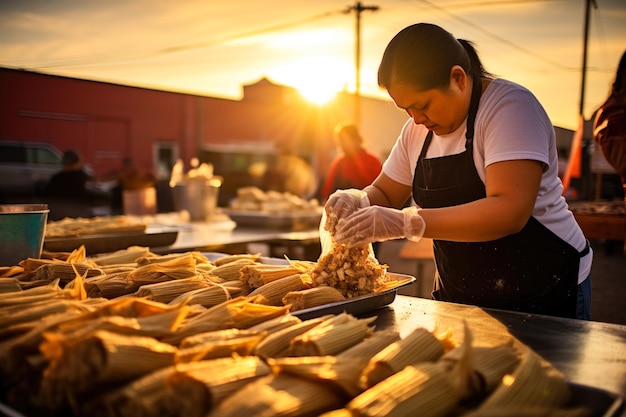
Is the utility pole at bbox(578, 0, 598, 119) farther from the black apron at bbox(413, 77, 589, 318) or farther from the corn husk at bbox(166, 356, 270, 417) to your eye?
the corn husk at bbox(166, 356, 270, 417)

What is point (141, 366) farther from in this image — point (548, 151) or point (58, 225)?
point (58, 225)

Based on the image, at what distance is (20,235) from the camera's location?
2.62m

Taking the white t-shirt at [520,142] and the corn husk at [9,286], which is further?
the white t-shirt at [520,142]

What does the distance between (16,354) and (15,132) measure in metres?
16.6

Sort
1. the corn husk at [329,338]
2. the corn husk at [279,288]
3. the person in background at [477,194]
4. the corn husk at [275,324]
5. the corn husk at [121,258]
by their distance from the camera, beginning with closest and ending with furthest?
1. the corn husk at [329,338]
2. the corn husk at [275,324]
3. the corn husk at [279,288]
4. the person in background at [477,194]
5. the corn husk at [121,258]

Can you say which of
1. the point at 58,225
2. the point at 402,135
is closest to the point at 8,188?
the point at 58,225

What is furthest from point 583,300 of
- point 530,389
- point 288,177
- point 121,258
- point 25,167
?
point 25,167

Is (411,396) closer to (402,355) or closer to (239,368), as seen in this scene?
(402,355)

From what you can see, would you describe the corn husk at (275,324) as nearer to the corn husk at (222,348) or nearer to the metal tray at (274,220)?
the corn husk at (222,348)

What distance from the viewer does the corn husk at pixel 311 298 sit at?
1979 mm

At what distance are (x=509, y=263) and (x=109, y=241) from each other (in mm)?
2807

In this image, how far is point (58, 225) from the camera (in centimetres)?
427

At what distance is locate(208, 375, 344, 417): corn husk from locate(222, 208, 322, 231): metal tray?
14.8ft

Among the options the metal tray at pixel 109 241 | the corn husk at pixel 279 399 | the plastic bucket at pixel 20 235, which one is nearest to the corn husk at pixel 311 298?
the corn husk at pixel 279 399
